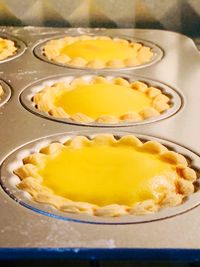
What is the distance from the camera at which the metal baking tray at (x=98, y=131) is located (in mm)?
959

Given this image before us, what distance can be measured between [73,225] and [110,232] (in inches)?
2.7

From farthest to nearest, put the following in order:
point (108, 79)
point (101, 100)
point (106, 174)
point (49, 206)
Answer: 1. point (108, 79)
2. point (101, 100)
3. point (106, 174)
4. point (49, 206)

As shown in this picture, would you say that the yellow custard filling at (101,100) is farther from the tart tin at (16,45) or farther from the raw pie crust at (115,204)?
the tart tin at (16,45)

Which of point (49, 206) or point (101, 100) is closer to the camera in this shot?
point (49, 206)

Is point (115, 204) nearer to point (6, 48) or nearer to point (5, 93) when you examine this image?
point (5, 93)

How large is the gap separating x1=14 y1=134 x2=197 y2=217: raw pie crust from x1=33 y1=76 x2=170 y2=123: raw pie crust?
0.39 ft

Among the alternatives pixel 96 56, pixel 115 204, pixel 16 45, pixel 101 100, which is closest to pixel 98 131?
pixel 101 100

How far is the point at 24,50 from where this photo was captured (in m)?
1.99

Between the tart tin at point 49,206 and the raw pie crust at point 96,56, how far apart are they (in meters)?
0.54

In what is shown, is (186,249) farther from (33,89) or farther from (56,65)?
(56,65)

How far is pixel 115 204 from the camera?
113 centimetres

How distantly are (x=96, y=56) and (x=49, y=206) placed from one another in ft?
3.11

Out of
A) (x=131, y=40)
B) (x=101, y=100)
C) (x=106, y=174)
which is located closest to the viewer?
(x=106, y=174)

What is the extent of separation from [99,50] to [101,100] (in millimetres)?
450
